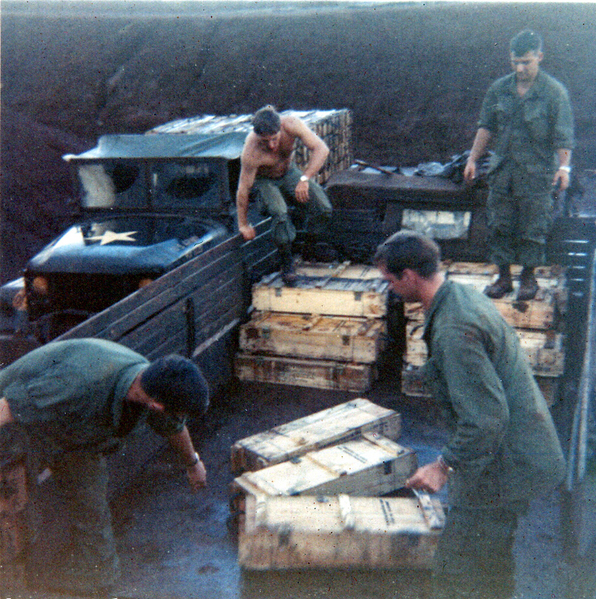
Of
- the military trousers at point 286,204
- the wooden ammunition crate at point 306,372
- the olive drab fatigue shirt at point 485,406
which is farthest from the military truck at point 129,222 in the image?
the olive drab fatigue shirt at point 485,406

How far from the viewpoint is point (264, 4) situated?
25.2 m

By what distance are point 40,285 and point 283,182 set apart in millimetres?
2481

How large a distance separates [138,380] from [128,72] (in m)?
19.6

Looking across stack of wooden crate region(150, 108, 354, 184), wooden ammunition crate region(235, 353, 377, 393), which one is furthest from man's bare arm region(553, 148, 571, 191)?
stack of wooden crate region(150, 108, 354, 184)

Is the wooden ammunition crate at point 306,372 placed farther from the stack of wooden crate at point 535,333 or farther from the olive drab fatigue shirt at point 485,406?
the olive drab fatigue shirt at point 485,406

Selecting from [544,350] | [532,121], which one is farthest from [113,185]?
[544,350]

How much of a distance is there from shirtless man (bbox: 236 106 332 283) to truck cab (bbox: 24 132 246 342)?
459 mm

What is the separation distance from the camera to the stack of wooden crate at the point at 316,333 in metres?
6.29

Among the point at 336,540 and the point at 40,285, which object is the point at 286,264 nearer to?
the point at 40,285

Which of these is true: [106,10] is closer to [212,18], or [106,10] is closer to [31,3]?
[31,3]

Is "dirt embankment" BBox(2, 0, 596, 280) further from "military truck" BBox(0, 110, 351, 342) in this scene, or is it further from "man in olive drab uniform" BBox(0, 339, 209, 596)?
"man in olive drab uniform" BBox(0, 339, 209, 596)

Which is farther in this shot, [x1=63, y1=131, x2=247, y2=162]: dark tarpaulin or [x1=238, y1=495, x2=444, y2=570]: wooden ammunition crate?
[x1=63, y1=131, x2=247, y2=162]: dark tarpaulin

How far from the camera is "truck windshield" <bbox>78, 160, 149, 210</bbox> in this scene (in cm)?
708

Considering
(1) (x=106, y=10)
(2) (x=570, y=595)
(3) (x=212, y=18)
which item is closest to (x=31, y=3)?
(1) (x=106, y=10)
